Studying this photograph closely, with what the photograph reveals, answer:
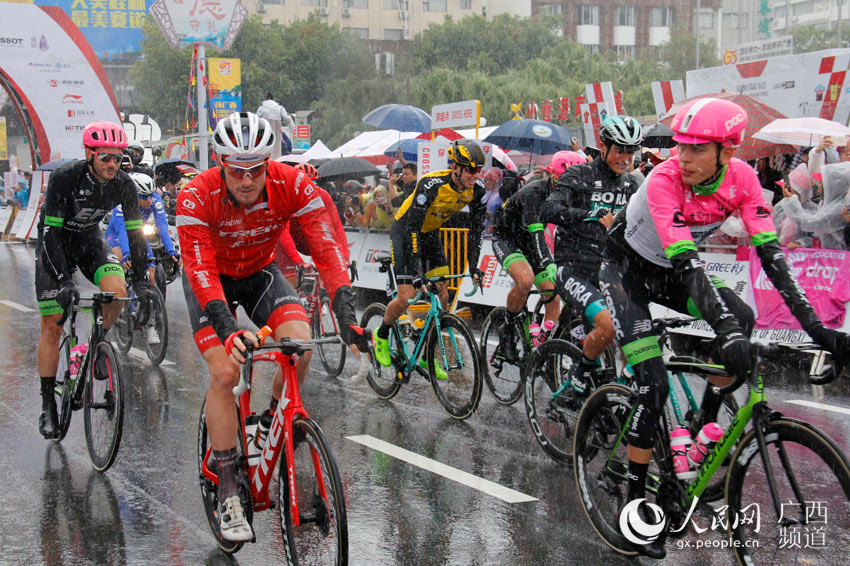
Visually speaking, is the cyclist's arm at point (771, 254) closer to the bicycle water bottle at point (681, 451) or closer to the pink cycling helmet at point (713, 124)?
the pink cycling helmet at point (713, 124)

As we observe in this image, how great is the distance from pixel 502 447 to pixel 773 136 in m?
7.55

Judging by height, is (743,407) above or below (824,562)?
above

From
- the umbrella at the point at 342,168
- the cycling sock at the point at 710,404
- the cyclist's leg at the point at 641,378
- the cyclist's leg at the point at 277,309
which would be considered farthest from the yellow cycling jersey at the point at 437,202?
the umbrella at the point at 342,168

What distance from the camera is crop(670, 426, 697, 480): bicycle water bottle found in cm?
439

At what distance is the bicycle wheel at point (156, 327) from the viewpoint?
412 inches

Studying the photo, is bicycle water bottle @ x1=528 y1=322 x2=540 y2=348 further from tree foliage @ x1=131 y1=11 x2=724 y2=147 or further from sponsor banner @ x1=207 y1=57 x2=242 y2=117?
tree foliage @ x1=131 y1=11 x2=724 y2=147

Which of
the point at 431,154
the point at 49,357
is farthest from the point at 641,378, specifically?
the point at 431,154

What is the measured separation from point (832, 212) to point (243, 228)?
23.8ft

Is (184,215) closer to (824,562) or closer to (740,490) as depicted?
(740,490)

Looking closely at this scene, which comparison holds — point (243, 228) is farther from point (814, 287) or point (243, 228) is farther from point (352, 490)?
point (814, 287)

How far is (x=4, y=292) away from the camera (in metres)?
16.8

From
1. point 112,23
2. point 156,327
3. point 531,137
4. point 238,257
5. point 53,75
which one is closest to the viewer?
point 238,257

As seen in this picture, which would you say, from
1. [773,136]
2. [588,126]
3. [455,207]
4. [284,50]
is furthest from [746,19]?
[455,207]

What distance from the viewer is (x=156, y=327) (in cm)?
1073
